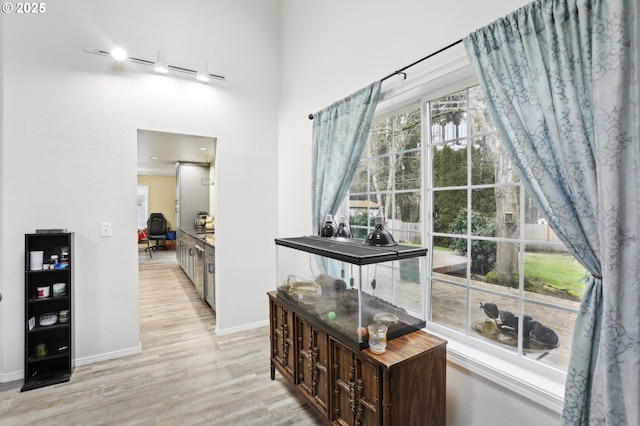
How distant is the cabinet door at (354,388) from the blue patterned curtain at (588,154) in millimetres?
703

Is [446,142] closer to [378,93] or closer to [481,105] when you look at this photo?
[481,105]

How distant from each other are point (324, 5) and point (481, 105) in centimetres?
178

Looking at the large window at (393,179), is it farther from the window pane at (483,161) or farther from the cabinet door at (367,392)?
the cabinet door at (367,392)

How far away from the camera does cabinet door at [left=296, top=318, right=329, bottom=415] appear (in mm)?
1718

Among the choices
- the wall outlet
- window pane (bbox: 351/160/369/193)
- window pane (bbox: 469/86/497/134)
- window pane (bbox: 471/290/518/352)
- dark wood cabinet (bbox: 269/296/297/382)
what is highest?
window pane (bbox: 469/86/497/134)

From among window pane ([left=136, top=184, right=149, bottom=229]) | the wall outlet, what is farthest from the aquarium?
window pane ([left=136, top=184, right=149, bottom=229])

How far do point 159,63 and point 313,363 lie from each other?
2.74m

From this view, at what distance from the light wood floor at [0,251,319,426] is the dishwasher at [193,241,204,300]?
0.96 m

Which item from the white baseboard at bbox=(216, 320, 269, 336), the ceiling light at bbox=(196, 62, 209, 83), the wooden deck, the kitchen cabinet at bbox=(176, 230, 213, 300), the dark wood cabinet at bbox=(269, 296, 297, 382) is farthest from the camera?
the kitchen cabinet at bbox=(176, 230, 213, 300)

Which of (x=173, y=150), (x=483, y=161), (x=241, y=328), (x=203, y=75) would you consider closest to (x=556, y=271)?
(x=483, y=161)

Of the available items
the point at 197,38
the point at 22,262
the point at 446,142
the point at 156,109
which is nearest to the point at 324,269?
the point at 446,142

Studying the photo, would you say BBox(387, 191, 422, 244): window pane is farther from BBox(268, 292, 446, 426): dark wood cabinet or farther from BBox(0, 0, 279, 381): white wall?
BBox(0, 0, 279, 381): white wall

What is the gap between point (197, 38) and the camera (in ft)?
9.78

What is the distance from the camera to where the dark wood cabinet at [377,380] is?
4.34ft
